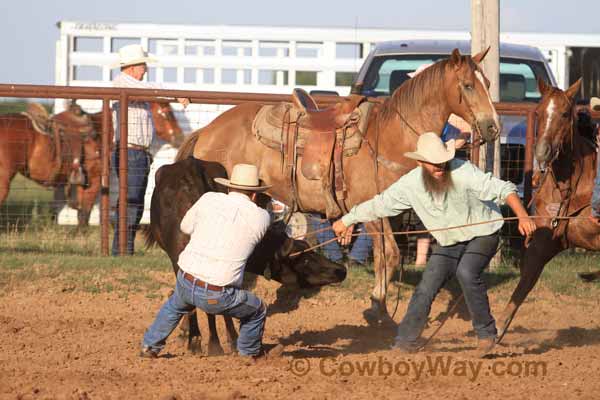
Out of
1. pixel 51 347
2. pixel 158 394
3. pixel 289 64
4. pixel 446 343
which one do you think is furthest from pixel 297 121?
pixel 289 64

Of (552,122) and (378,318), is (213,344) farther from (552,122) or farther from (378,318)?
(552,122)

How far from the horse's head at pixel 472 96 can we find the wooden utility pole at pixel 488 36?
2178mm

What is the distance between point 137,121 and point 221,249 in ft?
15.3

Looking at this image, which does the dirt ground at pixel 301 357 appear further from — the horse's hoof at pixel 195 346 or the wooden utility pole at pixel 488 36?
the wooden utility pole at pixel 488 36

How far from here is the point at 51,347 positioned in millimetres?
7328

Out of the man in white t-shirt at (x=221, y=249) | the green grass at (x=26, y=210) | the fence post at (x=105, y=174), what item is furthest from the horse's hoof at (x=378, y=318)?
the green grass at (x=26, y=210)

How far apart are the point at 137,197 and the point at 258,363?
4.60m

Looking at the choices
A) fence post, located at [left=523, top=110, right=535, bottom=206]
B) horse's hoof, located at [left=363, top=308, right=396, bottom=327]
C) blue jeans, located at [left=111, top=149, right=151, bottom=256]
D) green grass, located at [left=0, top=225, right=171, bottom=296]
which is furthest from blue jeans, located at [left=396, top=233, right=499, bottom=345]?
blue jeans, located at [left=111, top=149, right=151, bottom=256]

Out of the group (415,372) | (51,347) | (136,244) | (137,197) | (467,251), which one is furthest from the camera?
(136,244)

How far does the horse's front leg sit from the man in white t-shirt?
2161mm

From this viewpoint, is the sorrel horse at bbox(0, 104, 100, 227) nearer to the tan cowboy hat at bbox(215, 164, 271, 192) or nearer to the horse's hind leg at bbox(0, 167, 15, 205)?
the horse's hind leg at bbox(0, 167, 15, 205)

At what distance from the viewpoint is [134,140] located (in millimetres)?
10664

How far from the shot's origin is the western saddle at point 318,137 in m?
8.62

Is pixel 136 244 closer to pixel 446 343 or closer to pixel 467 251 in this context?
pixel 446 343
